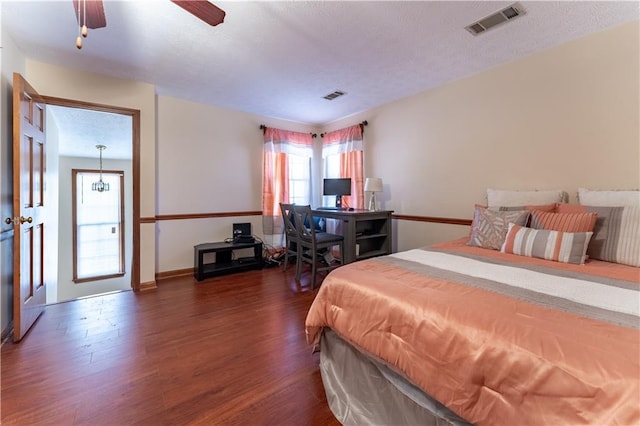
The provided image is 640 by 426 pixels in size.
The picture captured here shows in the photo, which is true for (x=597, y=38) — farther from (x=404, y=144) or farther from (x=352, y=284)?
(x=352, y=284)

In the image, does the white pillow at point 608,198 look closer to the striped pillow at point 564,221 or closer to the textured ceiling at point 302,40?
the striped pillow at point 564,221

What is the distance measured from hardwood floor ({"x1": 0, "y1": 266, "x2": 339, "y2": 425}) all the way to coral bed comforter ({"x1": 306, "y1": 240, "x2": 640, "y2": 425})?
1.31 ft

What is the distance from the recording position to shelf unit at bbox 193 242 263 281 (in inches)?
138

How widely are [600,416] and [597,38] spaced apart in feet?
9.42

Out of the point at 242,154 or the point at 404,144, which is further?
the point at 242,154

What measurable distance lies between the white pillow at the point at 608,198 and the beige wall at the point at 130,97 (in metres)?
4.17

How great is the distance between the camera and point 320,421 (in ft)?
4.29

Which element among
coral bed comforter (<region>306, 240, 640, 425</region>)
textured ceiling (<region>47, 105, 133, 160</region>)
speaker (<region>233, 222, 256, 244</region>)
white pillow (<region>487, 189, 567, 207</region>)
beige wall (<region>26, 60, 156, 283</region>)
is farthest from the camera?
speaker (<region>233, 222, 256, 244</region>)

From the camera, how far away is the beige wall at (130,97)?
106 inches

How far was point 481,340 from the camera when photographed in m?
0.86

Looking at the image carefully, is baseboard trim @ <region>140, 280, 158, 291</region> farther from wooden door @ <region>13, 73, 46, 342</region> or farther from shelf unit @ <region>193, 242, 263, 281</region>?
wooden door @ <region>13, 73, 46, 342</region>

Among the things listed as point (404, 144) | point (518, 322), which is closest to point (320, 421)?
point (518, 322)

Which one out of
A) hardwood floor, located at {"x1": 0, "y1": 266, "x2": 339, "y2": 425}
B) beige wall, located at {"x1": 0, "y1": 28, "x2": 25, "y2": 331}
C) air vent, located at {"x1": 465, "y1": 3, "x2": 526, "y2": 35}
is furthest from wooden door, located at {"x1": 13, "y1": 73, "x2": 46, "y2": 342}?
air vent, located at {"x1": 465, "y1": 3, "x2": 526, "y2": 35}

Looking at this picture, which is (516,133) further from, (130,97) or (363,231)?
(130,97)
